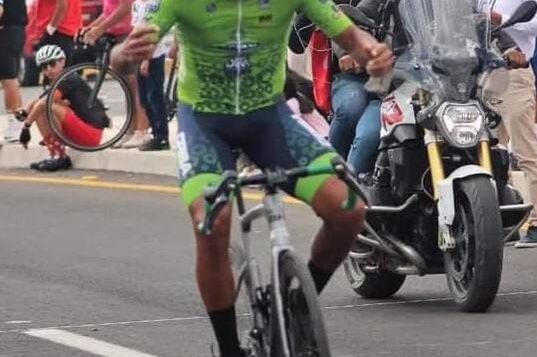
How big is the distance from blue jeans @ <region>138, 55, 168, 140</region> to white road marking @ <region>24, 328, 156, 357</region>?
674 centimetres

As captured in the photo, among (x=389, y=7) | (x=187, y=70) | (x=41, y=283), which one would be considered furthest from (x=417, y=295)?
(x=187, y=70)

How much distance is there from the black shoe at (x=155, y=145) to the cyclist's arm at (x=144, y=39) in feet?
29.2

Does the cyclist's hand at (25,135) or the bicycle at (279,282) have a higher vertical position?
the bicycle at (279,282)

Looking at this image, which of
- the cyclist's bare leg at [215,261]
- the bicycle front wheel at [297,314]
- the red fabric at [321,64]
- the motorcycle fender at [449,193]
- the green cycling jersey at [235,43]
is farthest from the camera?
the red fabric at [321,64]

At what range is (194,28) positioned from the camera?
6371 millimetres

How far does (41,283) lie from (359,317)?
6.81 ft

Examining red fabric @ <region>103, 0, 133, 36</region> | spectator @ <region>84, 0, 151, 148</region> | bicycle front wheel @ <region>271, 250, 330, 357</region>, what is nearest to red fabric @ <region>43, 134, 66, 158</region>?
spectator @ <region>84, 0, 151, 148</region>

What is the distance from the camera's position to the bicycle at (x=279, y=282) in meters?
5.67

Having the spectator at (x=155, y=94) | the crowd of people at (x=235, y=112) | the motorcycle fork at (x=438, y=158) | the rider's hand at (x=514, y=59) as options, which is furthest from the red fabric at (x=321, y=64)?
the spectator at (x=155, y=94)

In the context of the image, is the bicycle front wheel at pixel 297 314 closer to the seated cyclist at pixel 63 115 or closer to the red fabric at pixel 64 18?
the seated cyclist at pixel 63 115

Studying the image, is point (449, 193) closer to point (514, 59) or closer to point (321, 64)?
point (514, 59)

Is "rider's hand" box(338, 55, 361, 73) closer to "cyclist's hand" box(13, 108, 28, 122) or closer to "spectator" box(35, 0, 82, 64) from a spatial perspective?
"cyclist's hand" box(13, 108, 28, 122)

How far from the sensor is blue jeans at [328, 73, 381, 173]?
8.70m

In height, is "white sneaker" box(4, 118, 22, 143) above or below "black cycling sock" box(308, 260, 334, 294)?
below
